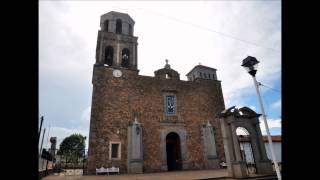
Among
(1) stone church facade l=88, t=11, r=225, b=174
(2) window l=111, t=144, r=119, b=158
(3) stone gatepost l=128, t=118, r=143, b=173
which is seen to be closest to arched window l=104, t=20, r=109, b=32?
(1) stone church facade l=88, t=11, r=225, b=174

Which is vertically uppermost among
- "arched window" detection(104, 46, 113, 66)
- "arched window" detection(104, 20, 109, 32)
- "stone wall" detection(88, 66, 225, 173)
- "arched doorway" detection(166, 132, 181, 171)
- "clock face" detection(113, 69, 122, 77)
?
"arched window" detection(104, 20, 109, 32)

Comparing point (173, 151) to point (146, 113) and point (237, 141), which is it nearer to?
point (146, 113)

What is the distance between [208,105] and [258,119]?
28.1 feet

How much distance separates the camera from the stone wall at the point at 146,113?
1527 cm

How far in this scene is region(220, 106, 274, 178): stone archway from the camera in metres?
9.82

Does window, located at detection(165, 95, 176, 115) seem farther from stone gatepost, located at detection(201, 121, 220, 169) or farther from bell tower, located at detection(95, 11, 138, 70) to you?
bell tower, located at detection(95, 11, 138, 70)

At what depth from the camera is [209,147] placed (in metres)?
17.7

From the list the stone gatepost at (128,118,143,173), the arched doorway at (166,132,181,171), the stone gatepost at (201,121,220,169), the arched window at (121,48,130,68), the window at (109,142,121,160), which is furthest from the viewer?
the arched window at (121,48,130,68)

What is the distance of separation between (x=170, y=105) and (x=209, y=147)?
5.20 metres

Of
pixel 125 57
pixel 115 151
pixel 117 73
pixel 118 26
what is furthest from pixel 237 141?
pixel 118 26

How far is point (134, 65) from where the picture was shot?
1898 centimetres

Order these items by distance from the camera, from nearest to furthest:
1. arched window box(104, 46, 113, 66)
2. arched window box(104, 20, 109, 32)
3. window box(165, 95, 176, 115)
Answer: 1. window box(165, 95, 176, 115)
2. arched window box(104, 46, 113, 66)
3. arched window box(104, 20, 109, 32)
